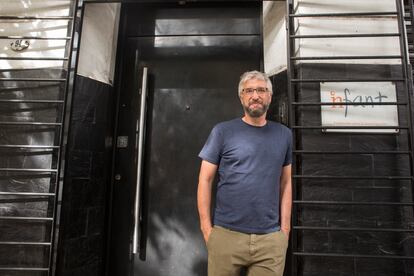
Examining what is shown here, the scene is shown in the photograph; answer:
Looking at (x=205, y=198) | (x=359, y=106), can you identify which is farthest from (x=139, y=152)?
(x=359, y=106)

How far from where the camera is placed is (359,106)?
6.92 ft

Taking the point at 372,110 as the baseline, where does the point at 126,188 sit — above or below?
below

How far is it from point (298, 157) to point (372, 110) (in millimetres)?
684

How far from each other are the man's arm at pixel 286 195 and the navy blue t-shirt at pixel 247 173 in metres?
0.08

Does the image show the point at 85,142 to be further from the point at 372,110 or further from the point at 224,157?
the point at 372,110

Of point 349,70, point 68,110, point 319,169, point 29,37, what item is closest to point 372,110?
point 349,70

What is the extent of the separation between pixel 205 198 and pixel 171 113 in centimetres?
118

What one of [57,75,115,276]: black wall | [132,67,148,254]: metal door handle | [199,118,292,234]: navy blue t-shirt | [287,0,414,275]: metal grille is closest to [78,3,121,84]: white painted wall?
[57,75,115,276]: black wall

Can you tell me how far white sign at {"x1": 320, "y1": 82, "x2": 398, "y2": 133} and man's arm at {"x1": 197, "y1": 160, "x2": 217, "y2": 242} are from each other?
3.35ft

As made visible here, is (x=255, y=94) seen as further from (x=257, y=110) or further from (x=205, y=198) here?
(x=205, y=198)

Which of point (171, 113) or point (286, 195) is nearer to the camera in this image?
point (286, 195)

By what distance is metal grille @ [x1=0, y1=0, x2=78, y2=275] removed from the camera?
7.05ft

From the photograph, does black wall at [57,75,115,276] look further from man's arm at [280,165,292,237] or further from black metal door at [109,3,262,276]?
man's arm at [280,165,292,237]

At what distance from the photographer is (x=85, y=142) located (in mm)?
2383
